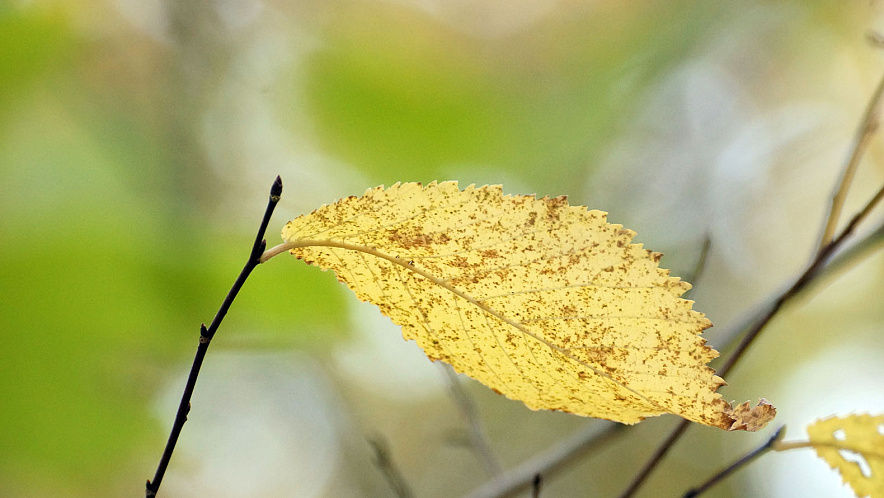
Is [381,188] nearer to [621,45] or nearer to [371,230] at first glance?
[371,230]

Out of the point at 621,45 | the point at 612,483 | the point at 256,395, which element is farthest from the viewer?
the point at 612,483

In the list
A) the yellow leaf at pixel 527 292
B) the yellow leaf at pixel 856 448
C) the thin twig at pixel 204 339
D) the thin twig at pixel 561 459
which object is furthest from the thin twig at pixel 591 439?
the thin twig at pixel 204 339

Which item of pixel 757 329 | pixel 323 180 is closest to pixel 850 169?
pixel 757 329

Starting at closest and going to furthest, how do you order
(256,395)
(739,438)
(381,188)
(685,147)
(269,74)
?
(381,188) < (269,74) < (256,395) < (685,147) < (739,438)

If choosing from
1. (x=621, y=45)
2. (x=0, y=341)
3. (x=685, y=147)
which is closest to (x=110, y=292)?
(x=0, y=341)

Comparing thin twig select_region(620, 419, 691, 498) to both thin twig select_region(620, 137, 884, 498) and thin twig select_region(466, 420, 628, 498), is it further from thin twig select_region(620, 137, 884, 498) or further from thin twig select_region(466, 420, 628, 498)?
thin twig select_region(466, 420, 628, 498)

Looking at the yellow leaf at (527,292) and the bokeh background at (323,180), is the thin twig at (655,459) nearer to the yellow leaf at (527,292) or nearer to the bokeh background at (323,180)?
the yellow leaf at (527,292)

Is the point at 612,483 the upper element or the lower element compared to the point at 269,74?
lower
